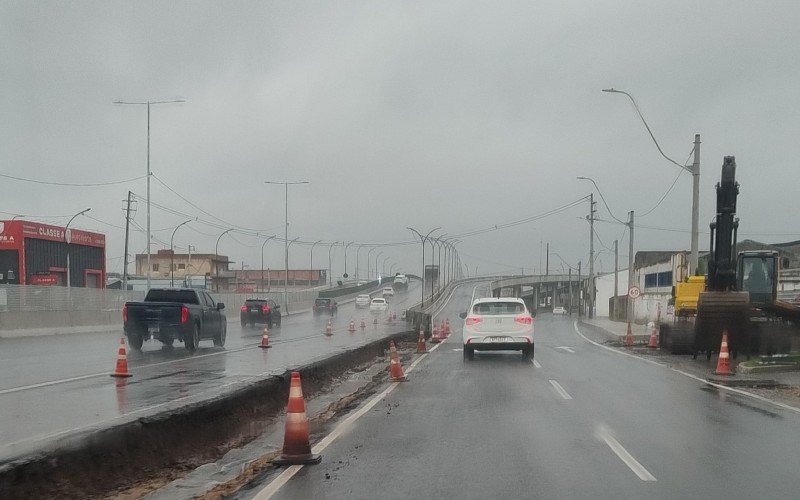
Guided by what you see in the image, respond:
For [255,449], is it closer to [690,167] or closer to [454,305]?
[690,167]

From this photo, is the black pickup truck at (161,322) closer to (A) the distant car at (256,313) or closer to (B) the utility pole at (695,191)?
(B) the utility pole at (695,191)

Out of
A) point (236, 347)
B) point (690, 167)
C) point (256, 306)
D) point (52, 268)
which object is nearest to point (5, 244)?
point (52, 268)

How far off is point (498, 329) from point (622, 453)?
43.5 feet

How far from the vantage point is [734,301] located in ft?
71.2

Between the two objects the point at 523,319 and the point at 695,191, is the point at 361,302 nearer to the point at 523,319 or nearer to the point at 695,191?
the point at 695,191

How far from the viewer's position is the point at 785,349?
77.1ft

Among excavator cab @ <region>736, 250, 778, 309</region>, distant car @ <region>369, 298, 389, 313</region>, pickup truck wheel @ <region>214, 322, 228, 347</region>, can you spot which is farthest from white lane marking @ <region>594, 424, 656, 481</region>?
distant car @ <region>369, 298, 389, 313</region>

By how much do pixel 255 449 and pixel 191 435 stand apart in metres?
0.81

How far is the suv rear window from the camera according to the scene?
888 inches

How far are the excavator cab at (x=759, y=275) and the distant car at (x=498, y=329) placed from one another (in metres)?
7.16

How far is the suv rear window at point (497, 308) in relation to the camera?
22.5m

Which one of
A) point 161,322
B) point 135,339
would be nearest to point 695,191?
point 161,322

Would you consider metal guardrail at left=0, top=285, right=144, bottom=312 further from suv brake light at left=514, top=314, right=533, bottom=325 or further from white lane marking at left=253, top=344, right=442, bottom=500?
white lane marking at left=253, top=344, right=442, bottom=500

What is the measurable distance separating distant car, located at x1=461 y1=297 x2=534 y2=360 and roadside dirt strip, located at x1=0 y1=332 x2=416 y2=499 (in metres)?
8.88
